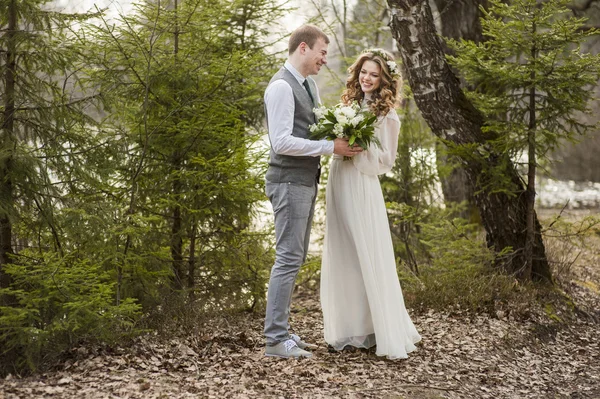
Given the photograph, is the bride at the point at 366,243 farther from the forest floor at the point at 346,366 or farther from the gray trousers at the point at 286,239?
the gray trousers at the point at 286,239

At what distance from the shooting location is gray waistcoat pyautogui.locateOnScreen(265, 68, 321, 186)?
16.7 feet

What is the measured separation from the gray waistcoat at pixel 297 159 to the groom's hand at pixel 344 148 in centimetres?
25

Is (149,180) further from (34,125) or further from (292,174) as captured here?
(292,174)

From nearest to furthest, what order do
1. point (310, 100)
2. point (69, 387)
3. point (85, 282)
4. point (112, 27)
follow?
point (69, 387), point (85, 282), point (310, 100), point (112, 27)

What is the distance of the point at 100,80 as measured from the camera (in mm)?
5910

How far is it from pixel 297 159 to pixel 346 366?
164 cm

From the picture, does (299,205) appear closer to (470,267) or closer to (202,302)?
(202,302)

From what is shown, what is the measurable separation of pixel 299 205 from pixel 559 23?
3173 millimetres

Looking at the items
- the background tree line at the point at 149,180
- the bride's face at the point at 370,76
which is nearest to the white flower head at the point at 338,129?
the bride's face at the point at 370,76

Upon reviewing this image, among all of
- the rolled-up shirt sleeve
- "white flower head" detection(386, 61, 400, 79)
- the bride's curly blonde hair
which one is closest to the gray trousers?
the rolled-up shirt sleeve

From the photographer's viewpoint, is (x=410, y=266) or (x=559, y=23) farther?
(x=410, y=266)

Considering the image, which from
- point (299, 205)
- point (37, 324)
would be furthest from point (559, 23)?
point (37, 324)

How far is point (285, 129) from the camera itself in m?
4.91

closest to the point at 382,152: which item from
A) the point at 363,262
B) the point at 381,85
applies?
the point at 381,85
